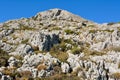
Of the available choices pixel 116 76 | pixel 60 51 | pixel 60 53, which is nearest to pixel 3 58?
pixel 60 53

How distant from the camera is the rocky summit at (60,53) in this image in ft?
257

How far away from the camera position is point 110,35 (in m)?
102

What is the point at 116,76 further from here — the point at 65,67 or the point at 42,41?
the point at 42,41

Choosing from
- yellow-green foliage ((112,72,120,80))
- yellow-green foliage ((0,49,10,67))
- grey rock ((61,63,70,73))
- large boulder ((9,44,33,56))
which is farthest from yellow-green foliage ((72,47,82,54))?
yellow-green foliage ((0,49,10,67))

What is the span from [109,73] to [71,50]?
17290 millimetres

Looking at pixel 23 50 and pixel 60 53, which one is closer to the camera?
pixel 23 50

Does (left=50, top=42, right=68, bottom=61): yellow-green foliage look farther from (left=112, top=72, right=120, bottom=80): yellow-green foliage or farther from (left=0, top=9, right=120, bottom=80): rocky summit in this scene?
(left=112, top=72, right=120, bottom=80): yellow-green foliage

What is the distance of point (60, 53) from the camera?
307ft

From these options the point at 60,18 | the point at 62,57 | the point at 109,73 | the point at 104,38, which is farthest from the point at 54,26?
the point at 109,73

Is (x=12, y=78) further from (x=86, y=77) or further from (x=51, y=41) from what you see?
(x=51, y=41)

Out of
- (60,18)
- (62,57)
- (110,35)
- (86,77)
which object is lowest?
(86,77)

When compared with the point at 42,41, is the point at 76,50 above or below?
below

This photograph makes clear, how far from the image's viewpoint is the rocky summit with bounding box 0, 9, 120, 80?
257ft

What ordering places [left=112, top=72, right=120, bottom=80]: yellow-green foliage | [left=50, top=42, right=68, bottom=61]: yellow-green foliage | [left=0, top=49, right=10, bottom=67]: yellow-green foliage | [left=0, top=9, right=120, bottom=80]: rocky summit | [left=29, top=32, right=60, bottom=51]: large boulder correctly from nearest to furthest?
[left=112, top=72, right=120, bottom=80]: yellow-green foliage, [left=0, top=9, right=120, bottom=80]: rocky summit, [left=0, top=49, right=10, bottom=67]: yellow-green foliage, [left=50, top=42, right=68, bottom=61]: yellow-green foliage, [left=29, top=32, right=60, bottom=51]: large boulder
